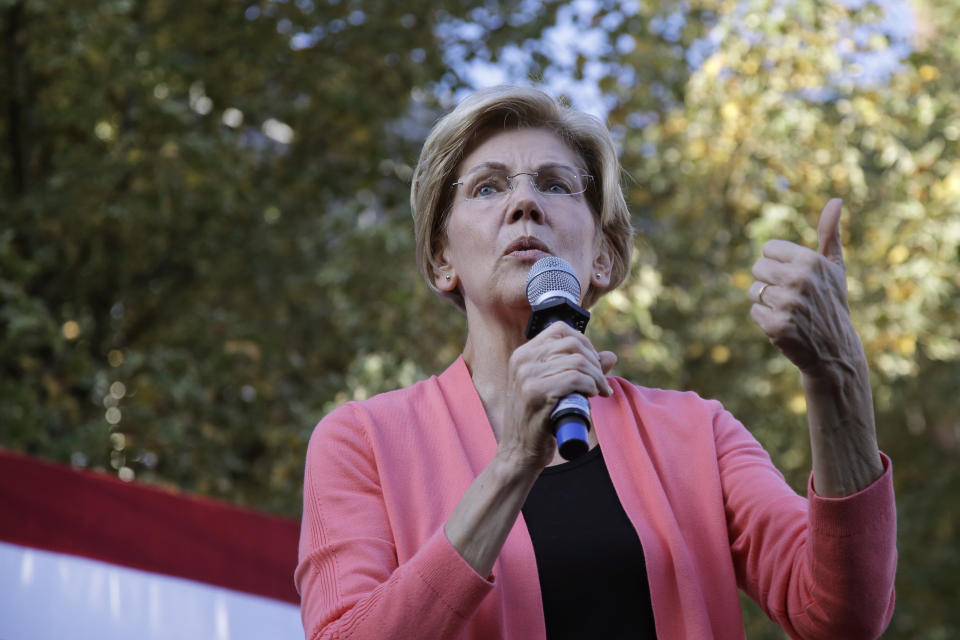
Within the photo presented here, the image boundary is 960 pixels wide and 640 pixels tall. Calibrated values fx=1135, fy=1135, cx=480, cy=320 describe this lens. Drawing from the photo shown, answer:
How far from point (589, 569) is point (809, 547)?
0.39 m

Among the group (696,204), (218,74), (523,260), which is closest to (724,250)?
(696,204)

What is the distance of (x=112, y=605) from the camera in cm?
406

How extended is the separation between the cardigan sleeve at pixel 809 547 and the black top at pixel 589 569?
244mm

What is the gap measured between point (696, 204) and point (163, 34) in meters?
4.03

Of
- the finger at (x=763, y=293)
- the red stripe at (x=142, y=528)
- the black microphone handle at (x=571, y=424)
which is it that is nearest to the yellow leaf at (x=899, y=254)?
the red stripe at (x=142, y=528)

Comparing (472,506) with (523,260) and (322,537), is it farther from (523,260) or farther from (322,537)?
(523,260)

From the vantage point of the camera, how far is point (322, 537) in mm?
2105

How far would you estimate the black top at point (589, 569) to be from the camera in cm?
204

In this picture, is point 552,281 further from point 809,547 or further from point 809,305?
point 809,547

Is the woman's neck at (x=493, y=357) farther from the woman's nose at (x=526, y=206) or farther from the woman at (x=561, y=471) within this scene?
the woman's nose at (x=526, y=206)

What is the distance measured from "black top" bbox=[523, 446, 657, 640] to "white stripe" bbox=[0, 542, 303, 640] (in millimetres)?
2384

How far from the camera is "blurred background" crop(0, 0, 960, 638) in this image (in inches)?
277

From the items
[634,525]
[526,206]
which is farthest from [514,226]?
[634,525]

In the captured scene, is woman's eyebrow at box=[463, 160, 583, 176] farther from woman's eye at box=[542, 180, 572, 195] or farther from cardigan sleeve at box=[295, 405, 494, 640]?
cardigan sleeve at box=[295, 405, 494, 640]
